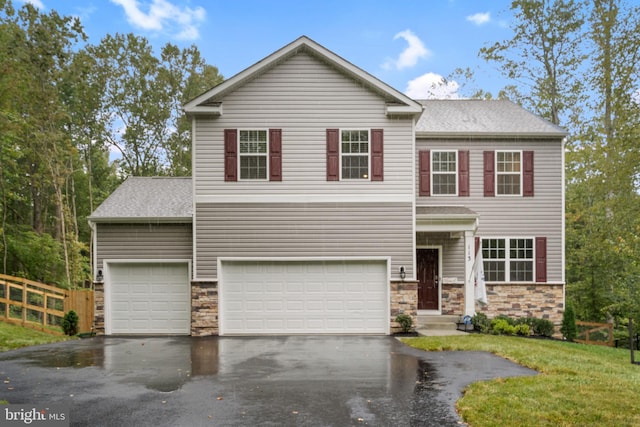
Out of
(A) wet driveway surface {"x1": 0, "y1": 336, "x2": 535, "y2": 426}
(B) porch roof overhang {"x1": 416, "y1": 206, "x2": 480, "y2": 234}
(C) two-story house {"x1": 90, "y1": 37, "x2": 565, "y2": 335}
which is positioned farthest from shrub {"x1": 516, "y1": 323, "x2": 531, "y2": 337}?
(A) wet driveway surface {"x1": 0, "y1": 336, "x2": 535, "y2": 426}

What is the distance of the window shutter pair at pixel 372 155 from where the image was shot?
13.9 meters

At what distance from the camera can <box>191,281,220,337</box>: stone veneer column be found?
13.7 metres

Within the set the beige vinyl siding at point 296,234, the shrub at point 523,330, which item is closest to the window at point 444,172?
the beige vinyl siding at point 296,234

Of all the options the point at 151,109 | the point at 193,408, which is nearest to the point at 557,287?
the point at 193,408

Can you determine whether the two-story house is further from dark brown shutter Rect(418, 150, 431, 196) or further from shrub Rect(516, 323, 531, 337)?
dark brown shutter Rect(418, 150, 431, 196)

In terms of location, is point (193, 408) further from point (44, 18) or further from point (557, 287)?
point (44, 18)

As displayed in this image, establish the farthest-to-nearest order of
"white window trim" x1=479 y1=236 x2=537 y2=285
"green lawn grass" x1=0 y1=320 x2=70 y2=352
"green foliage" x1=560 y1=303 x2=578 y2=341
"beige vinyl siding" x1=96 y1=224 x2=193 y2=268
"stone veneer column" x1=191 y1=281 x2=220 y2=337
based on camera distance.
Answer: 1. "white window trim" x1=479 y1=236 x2=537 y2=285
2. "green foliage" x1=560 y1=303 x2=578 y2=341
3. "beige vinyl siding" x1=96 y1=224 x2=193 y2=268
4. "stone veneer column" x1=191 y1=281 x2=220 y2=337
5. "green lawn grass" x1=0 y1=320 x2=70 y2=352

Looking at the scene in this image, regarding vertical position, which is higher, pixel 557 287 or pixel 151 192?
pixel 151 192

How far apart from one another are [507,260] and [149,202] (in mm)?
11837

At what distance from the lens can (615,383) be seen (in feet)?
24.1

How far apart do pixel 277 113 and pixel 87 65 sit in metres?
15.1

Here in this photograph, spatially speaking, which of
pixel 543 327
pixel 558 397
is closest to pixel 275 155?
pixel 558 397

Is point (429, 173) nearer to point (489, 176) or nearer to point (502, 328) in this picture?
point (489, 176)

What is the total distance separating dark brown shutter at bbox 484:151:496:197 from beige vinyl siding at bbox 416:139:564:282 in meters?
0.13
